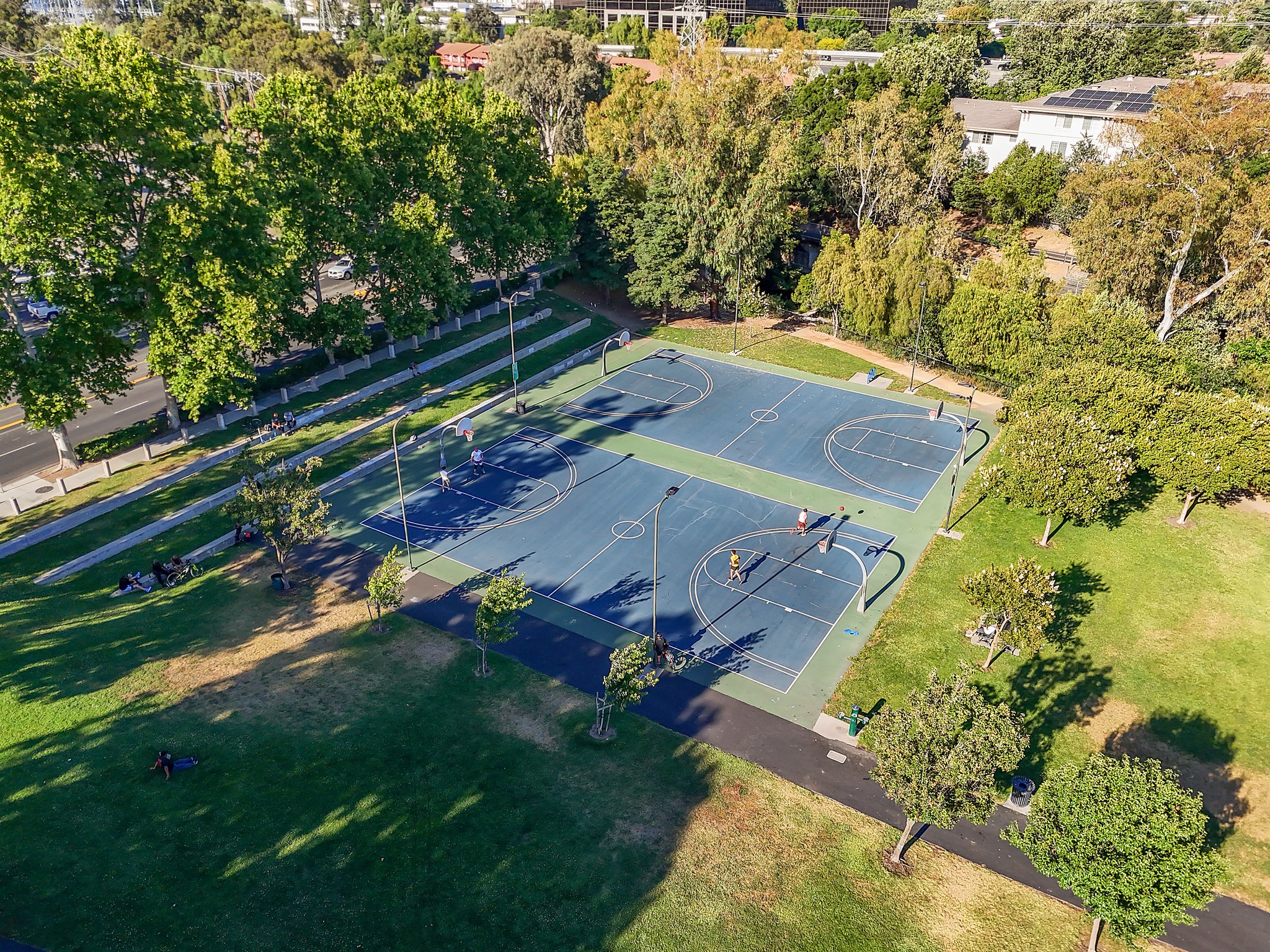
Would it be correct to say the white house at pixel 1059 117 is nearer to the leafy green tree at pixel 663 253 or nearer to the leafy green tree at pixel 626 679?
the leafy green tree at pixel 663 253

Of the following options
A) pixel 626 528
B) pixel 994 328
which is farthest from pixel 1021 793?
pixel 994 328

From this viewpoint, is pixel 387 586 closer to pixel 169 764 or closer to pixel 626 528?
pixel 169 764

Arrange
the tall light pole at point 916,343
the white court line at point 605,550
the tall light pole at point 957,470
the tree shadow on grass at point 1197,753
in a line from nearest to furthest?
1. the tree shadow on grass at point 1197,753
2. the white court line at point 605,550
3. the tall light pole at point 957,470
4. the tall light pole at point 916,343

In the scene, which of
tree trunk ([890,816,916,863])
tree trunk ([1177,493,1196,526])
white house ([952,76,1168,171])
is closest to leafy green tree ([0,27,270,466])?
tree trunk ([890,816,916,863])

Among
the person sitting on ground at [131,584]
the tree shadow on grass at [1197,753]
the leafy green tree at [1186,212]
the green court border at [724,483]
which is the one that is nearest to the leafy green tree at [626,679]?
the green court border at [724,483]

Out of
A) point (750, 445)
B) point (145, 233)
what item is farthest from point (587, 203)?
point (145, 233)

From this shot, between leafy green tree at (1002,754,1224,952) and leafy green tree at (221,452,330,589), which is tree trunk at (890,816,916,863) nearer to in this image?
leafy green tree at (1002,754,1224,952)
